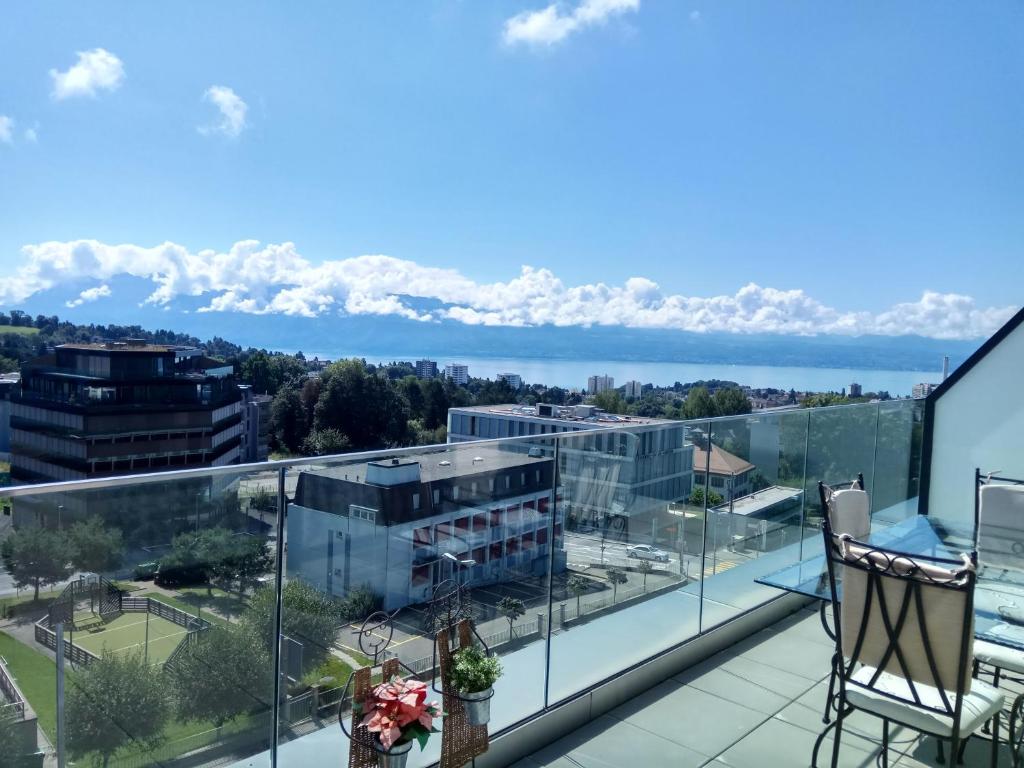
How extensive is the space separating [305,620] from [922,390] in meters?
6.13

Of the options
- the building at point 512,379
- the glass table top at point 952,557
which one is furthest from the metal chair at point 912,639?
the building at point 512,379

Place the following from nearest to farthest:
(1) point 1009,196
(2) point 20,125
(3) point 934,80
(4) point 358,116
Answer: (3) point 934,80 < (1) point 1009,196 < (4) point 358,116 < (2) point 20,125

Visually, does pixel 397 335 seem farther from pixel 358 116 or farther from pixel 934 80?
pixel 934 80

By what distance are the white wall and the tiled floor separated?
2.87m

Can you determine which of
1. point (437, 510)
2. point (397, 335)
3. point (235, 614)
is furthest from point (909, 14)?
point (397, 335)

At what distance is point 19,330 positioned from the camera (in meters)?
71.4

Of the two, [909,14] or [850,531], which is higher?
[909,14]

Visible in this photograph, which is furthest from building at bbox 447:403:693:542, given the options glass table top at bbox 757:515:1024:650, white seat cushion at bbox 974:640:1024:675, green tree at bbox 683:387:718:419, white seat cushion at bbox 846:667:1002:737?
green tree at bbox 683:387:718:419

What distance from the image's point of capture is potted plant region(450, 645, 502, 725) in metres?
2.29

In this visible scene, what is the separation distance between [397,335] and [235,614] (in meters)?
195

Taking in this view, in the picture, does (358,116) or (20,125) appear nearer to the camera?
(358,116)

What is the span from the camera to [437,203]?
15362cm

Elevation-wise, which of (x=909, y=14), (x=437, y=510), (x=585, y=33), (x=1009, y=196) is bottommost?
(x=437, y=510)

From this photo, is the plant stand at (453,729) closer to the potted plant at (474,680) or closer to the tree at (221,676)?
the potted plant at (474,680)
